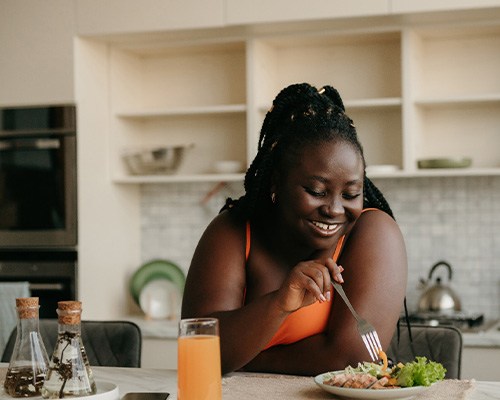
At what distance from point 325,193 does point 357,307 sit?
27 centimetres

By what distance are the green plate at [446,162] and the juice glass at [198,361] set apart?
249 centimetres

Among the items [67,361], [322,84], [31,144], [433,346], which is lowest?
[433,346]

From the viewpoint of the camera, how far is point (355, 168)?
1.83m

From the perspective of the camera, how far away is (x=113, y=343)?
2.42 meters

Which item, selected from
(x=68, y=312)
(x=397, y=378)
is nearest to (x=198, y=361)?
(x=68, y=312)

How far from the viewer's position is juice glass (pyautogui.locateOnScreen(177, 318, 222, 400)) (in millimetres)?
1399

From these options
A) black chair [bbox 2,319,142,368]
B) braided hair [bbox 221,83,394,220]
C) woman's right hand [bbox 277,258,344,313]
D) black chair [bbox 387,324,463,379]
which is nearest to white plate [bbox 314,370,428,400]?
woman's right hand [bbox 277,258,344,313]

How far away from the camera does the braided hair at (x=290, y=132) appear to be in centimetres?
190

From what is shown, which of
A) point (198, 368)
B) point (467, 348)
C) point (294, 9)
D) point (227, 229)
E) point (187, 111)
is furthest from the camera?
point (187, 111)

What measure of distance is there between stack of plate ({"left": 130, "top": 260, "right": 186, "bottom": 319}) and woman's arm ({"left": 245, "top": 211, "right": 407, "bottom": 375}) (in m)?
2.26

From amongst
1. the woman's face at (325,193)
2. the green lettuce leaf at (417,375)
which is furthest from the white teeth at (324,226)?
the green lettuce leaf at (417,375)

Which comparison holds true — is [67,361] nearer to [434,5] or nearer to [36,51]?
[434,5]

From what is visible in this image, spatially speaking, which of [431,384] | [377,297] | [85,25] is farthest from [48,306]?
[431,384]

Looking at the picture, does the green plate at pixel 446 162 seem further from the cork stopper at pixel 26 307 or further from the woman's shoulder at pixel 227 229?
the cork stopper at pixel 26 307
